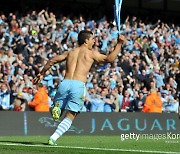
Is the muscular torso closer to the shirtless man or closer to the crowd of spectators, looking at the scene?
the shirtless man

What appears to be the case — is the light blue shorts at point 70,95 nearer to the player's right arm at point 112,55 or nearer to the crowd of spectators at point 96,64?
the player's right arm at point 112,55

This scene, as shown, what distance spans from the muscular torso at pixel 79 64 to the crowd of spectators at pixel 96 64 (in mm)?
7166

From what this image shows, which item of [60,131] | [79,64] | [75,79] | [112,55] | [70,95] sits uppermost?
[112,55]

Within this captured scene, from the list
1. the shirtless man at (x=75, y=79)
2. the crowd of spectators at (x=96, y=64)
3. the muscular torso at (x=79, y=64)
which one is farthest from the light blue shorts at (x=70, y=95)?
the crowd of spectators at (x=96, y=64)

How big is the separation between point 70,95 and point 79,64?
0.62 m

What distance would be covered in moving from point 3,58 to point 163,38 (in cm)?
1002

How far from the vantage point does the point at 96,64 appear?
74.0ft

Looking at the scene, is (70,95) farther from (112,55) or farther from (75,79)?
(112,55)

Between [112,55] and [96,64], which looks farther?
[96,64]

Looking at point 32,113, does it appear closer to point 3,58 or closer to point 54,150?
point 3,58

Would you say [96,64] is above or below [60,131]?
above

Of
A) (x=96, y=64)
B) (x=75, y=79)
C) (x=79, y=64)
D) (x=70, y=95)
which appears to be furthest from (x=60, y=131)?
(x=96, y=64)

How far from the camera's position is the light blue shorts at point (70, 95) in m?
10.8

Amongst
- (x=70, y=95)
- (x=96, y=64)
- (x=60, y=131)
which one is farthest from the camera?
(x=96, y=64)
